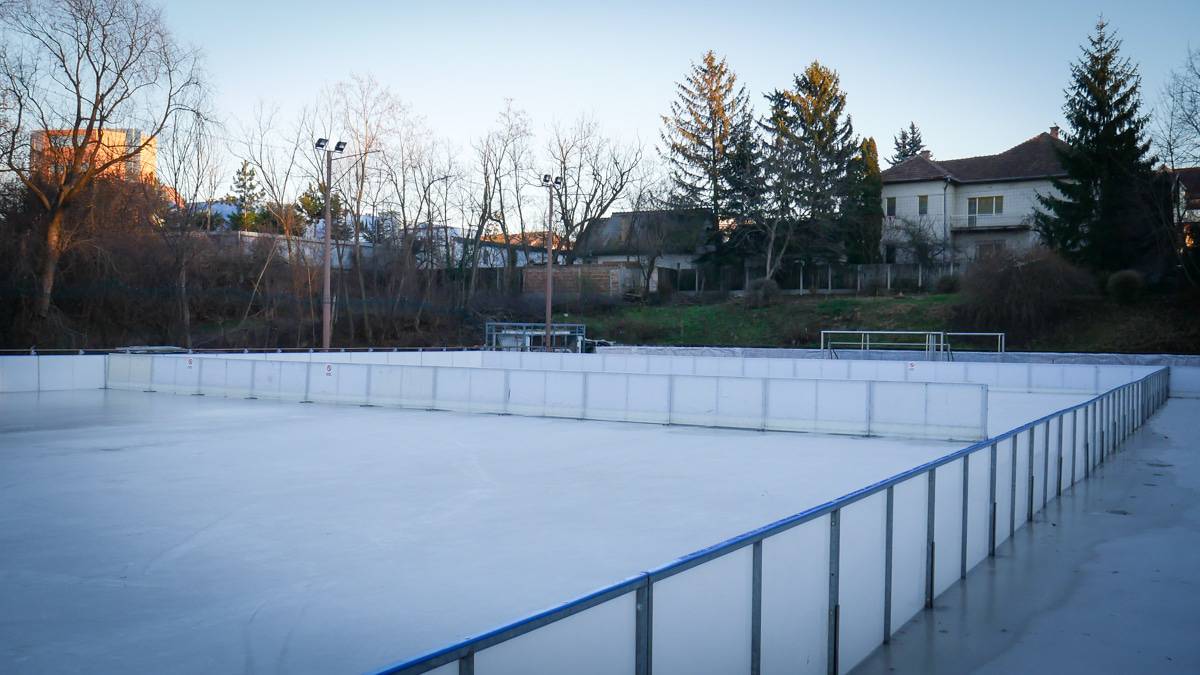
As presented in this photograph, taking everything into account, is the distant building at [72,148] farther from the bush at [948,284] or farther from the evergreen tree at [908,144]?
the evergreen tree at [908,144]

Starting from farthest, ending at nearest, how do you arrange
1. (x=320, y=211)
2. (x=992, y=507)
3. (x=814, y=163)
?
(x=320, y=211) → (x=814, y=163) → (x=992, y=507)

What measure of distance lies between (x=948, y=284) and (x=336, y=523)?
48816mm

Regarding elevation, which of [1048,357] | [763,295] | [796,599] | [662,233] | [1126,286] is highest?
[662,233]

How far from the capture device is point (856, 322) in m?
50.2

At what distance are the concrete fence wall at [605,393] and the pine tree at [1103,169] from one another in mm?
34657

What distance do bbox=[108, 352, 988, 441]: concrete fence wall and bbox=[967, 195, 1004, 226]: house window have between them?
47329mm

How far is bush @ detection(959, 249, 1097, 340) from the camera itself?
44125 millimetres

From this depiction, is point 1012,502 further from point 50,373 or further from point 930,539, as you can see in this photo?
point 50,373

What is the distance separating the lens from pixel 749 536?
15.5 feet

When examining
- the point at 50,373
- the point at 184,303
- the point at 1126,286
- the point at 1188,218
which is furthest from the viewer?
the point at 1188,218

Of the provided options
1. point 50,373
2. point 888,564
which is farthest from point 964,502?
point 50,373

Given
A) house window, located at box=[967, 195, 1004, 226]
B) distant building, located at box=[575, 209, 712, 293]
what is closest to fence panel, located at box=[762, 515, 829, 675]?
distant building, located at box=[575, 209, 712, 293]

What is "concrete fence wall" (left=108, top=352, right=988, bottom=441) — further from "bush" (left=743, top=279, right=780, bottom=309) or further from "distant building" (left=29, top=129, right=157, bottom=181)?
"bush" (left=743, top=279, right=780, bottom=309)

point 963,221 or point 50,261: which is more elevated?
point 963,221
